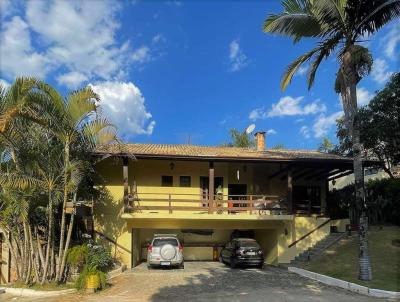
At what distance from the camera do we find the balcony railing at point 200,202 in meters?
22.1

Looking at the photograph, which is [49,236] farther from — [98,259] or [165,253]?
[165,253]

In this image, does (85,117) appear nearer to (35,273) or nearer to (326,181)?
(35,273)

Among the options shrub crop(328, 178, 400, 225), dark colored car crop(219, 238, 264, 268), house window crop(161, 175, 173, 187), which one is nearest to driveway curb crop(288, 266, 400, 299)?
dark colored car crop(219, 238, 264, 268)

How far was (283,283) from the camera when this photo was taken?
649 inches

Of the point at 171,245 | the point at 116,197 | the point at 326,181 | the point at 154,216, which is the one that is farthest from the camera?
the point at 326,181

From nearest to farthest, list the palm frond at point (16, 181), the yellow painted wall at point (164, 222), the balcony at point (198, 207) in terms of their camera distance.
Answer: the palm frond at point (16, 181), the balcony at point (198, 207), the yellow painted wall at point (164, 222)

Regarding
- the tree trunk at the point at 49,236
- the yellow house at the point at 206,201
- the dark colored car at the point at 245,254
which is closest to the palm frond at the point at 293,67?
the yellow house at the point at 206,201

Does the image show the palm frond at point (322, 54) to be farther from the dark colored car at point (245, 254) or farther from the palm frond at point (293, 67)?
the dark colored car at point (245, 254)

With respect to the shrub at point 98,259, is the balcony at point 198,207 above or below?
above

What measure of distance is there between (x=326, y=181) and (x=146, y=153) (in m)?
12.0

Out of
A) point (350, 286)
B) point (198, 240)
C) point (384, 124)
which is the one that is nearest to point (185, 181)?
point (198, 240)

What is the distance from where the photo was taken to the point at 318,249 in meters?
22.3

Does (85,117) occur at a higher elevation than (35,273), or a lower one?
higher

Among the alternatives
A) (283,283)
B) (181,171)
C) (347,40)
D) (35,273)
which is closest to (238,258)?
(283,283)
